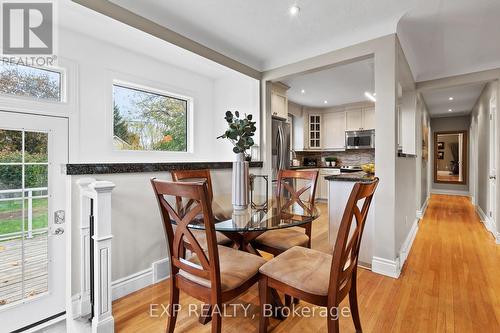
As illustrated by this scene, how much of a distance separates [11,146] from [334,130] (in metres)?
6.28

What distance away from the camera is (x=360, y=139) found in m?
6.01

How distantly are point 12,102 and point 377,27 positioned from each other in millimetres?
3362

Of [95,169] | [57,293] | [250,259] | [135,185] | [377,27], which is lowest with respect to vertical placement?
[57,293]

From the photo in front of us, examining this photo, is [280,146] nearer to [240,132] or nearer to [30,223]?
[240,132]

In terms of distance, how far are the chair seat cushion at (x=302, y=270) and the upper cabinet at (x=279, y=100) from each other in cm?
307

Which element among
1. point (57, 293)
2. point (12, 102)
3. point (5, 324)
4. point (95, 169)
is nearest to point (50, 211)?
point (95, 169)

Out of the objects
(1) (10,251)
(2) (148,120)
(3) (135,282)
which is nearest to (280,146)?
(2) (148,120)

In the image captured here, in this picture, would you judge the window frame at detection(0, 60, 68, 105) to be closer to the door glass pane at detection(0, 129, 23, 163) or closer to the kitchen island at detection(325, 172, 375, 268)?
the door glass pane at detection(0, 129, 23, 163)

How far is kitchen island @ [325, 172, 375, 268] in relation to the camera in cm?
262

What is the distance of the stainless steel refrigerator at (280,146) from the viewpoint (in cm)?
414

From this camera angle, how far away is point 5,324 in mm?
1627

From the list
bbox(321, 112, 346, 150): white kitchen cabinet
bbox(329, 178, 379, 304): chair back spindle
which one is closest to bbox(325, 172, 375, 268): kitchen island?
bbox(329, 178, 379, 304): chair back spindle

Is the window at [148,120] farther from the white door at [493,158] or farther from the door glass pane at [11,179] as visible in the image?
the white door at [493,158]

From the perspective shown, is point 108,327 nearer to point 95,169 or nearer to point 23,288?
point 23,288
